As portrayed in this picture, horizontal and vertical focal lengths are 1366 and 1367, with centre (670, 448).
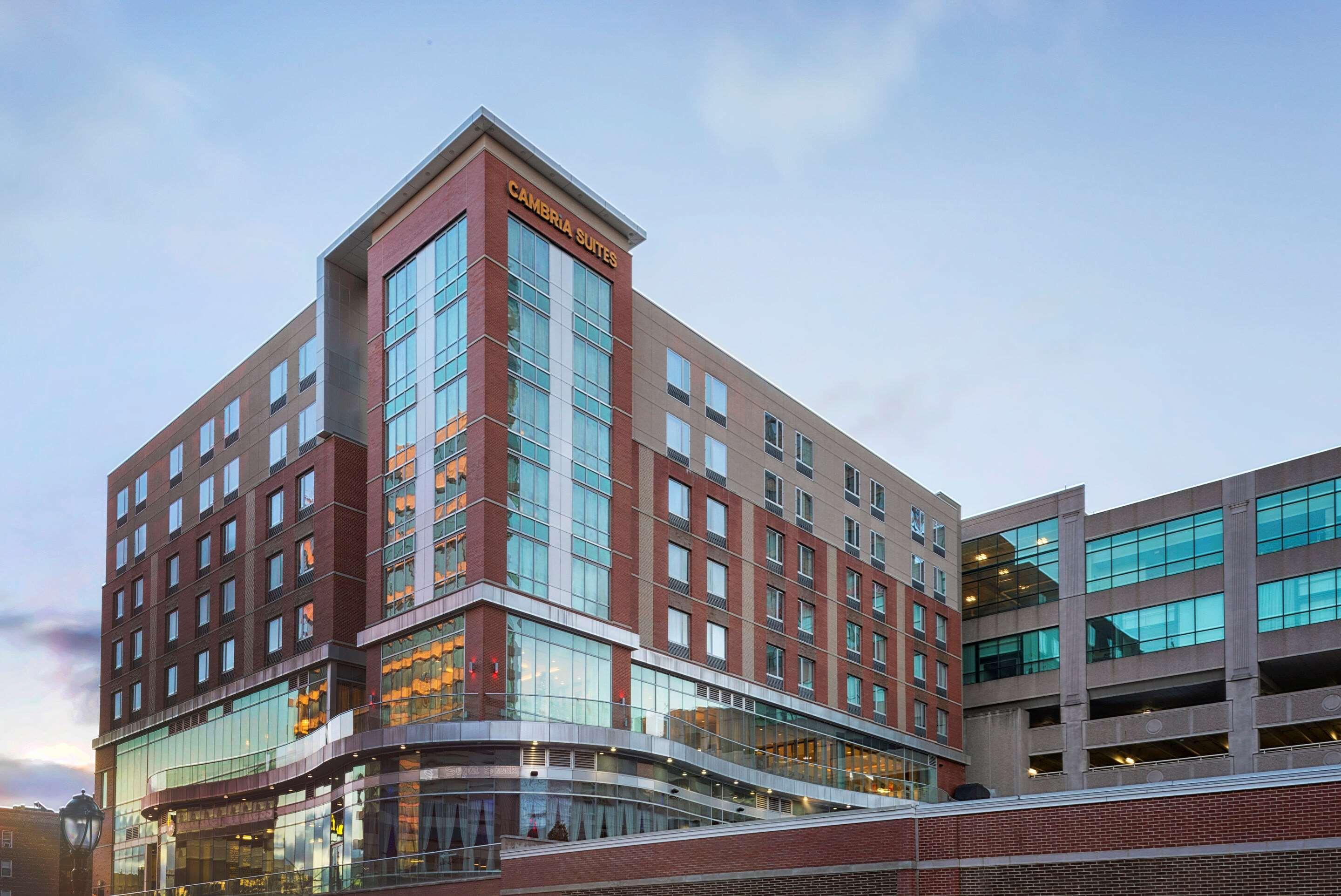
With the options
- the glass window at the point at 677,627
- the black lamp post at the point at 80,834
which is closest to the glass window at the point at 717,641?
the glass window at the point at 677,627

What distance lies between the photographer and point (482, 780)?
46438mm

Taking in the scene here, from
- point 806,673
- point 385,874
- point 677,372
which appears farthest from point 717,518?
point 385,874

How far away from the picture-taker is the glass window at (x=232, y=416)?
6719cm

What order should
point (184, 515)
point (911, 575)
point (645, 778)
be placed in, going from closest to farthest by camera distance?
point (645, 778) → point (184, 515) → point (911, 575)

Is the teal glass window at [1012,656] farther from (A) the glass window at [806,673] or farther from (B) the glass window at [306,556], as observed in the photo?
(B) the glass window at [306,556]

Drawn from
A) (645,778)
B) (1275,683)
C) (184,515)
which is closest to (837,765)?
(645,778)

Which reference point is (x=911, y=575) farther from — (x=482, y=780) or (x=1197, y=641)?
(x=482, y=780)

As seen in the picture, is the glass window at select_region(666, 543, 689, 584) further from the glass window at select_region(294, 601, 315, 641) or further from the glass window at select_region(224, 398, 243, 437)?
the glass window at select_region(224, 398, 243, 437)

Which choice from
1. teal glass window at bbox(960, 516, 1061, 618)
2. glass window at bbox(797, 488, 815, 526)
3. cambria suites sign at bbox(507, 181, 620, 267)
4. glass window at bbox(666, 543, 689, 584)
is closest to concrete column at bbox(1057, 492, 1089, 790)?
teal glass window at bbox(960, 516, 1061, 618)

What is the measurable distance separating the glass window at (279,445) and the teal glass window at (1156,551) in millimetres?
42622

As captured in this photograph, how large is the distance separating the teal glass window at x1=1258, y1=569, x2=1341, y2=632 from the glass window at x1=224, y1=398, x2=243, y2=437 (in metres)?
50.6

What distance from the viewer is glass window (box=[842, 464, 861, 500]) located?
235ft

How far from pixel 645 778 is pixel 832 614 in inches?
781

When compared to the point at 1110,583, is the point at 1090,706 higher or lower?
lower
